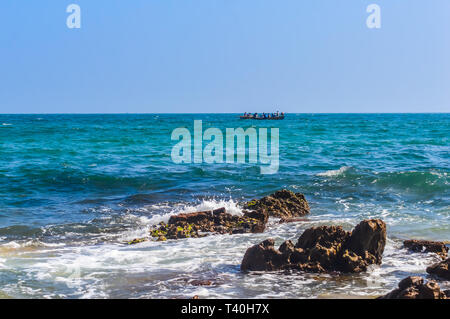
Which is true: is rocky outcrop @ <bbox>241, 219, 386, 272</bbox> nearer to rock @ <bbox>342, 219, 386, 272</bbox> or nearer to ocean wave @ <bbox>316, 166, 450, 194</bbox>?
rock @ <bbox>342, 219, 386, 272</bbox>

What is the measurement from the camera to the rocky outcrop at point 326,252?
9.97m

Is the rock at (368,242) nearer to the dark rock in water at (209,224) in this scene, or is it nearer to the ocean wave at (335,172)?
the dark rock in water at (209,224)

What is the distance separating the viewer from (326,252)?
32.9ft

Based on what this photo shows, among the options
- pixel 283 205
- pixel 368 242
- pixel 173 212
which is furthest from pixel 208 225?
pixel 368 242

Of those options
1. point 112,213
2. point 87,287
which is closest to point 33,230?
point 112,213

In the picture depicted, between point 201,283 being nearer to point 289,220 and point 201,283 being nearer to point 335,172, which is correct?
point 289,220

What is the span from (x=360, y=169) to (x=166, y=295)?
1974cm

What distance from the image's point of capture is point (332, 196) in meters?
19.6

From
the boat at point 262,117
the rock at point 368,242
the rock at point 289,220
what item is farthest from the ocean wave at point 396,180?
the boat at point 262,117

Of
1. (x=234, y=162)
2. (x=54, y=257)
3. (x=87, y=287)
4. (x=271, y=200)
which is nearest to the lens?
(x=87, y=287)

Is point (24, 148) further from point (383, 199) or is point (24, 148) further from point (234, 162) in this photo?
point (383, 199)

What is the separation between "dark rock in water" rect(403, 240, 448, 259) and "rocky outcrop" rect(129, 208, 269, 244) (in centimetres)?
393

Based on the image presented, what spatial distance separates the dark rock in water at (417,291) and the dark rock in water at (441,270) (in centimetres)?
214
